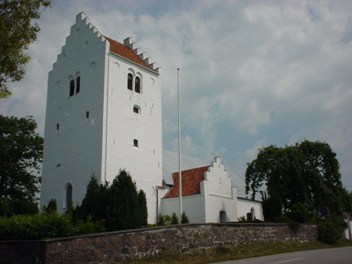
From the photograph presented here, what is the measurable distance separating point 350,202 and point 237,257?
2833 cm

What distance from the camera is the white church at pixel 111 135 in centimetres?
2967

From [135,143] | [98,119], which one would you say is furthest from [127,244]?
[135,143]

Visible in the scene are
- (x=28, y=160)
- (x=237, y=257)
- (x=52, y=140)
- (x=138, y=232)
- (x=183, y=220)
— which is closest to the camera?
(x=138, y=232)

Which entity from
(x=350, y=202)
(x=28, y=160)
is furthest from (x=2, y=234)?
(x=350, y=202)

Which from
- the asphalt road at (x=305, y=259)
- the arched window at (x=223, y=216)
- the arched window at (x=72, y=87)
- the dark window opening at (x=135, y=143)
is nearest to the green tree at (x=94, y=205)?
the asphalt road at (x=305, y=259)

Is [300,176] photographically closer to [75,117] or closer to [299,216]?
[299,216]

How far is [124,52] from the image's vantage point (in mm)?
34188

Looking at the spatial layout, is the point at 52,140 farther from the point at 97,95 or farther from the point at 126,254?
the point at 126,254

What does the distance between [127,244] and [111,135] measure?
47.7ft

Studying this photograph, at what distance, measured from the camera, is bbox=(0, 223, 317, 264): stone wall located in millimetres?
14430

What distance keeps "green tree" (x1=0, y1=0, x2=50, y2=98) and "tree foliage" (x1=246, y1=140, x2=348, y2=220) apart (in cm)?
2480

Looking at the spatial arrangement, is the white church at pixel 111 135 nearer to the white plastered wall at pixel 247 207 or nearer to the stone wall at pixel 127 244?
the white plastered wall at pixel 247 207

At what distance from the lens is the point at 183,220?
92.4 ft

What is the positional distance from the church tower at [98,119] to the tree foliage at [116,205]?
240 inches
